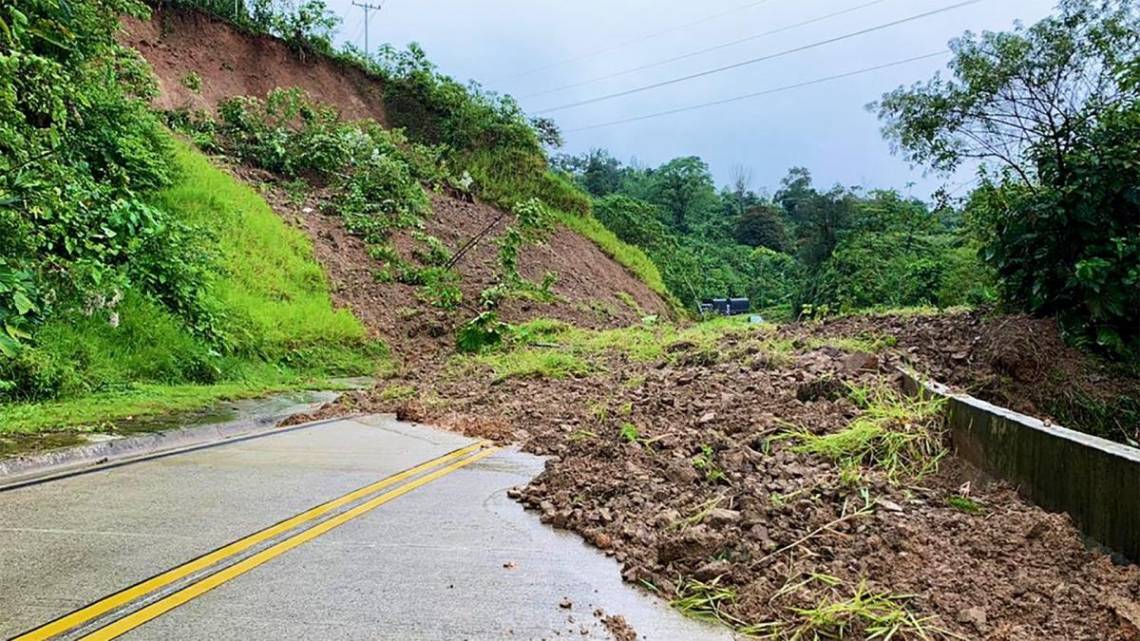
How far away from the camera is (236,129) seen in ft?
74.0

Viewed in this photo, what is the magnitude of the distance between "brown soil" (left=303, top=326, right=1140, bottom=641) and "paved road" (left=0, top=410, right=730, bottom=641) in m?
0.40

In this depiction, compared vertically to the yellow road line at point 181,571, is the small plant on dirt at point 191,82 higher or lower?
higher

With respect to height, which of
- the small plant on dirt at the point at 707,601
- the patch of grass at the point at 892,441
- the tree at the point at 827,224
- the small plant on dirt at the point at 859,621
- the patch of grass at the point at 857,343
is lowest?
the small plant on dirt at the point at 707,601

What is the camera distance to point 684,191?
70.5 meters

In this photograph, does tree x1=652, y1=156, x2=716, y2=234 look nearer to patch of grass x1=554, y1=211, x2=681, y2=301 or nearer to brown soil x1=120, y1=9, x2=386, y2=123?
patch of grass x1=554, y1=211, x2=681, y2=301

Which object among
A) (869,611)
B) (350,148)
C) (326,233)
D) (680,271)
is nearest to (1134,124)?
(869,611)

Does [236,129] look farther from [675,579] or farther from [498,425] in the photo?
[675,579]

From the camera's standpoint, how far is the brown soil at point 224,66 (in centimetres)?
2291

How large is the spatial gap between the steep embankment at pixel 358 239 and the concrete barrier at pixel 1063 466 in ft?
44.7

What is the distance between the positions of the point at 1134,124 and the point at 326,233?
1760 cm

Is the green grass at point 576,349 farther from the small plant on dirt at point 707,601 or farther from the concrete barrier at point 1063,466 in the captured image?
the small plant on dirt at point 707,601

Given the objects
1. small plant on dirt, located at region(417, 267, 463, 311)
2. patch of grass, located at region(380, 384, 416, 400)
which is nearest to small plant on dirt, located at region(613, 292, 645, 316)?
small plant on dirt, located at region(417, 267, 463, 311)

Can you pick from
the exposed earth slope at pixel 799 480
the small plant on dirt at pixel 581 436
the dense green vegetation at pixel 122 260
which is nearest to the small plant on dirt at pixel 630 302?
the dense green vegetation at pixel 122 260

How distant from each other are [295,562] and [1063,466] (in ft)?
14.7
